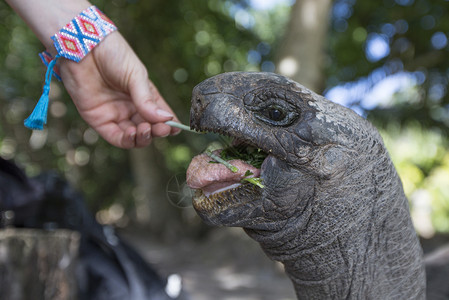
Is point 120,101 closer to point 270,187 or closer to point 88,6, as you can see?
point 88,6

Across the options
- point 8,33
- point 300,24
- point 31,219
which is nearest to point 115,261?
point 31,219

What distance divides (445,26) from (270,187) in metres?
6.80

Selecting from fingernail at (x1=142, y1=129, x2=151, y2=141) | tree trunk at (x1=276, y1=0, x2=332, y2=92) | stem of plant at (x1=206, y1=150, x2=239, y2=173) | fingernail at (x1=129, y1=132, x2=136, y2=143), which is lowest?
tree trunk at (x1=276, y1=0, x2=332, y2=92)

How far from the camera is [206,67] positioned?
26.3 feet

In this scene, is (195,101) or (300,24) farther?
(300,24)

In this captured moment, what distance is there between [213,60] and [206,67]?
0.27 metres

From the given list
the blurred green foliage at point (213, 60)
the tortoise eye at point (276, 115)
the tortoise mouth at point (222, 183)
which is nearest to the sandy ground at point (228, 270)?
the blurred green foliage at point (213, 60)

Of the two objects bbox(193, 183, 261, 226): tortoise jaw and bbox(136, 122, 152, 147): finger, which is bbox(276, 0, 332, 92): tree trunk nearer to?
bbox(136, 122, 152, 147): finger

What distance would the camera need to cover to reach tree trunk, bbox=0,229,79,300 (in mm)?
2689

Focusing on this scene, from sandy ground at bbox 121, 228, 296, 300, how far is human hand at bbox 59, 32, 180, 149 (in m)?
3.21

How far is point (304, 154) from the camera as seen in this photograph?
0.95 m

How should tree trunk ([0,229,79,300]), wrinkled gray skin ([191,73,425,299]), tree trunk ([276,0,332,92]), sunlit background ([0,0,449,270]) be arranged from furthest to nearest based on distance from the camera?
sunlit background ([0,0,449,270])
tree trunk ([276,0,332,92])
tree trunk ([0,229,79,300])
wrinkled gray skin ([191,73,425,299])

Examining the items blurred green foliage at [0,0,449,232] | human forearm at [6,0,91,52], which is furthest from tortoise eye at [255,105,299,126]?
blurred green foliage at [0,0,449,232]

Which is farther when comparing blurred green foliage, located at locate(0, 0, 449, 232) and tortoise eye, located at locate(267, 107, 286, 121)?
blurred green foliage, located at locate(0, 0, 449, 232)
